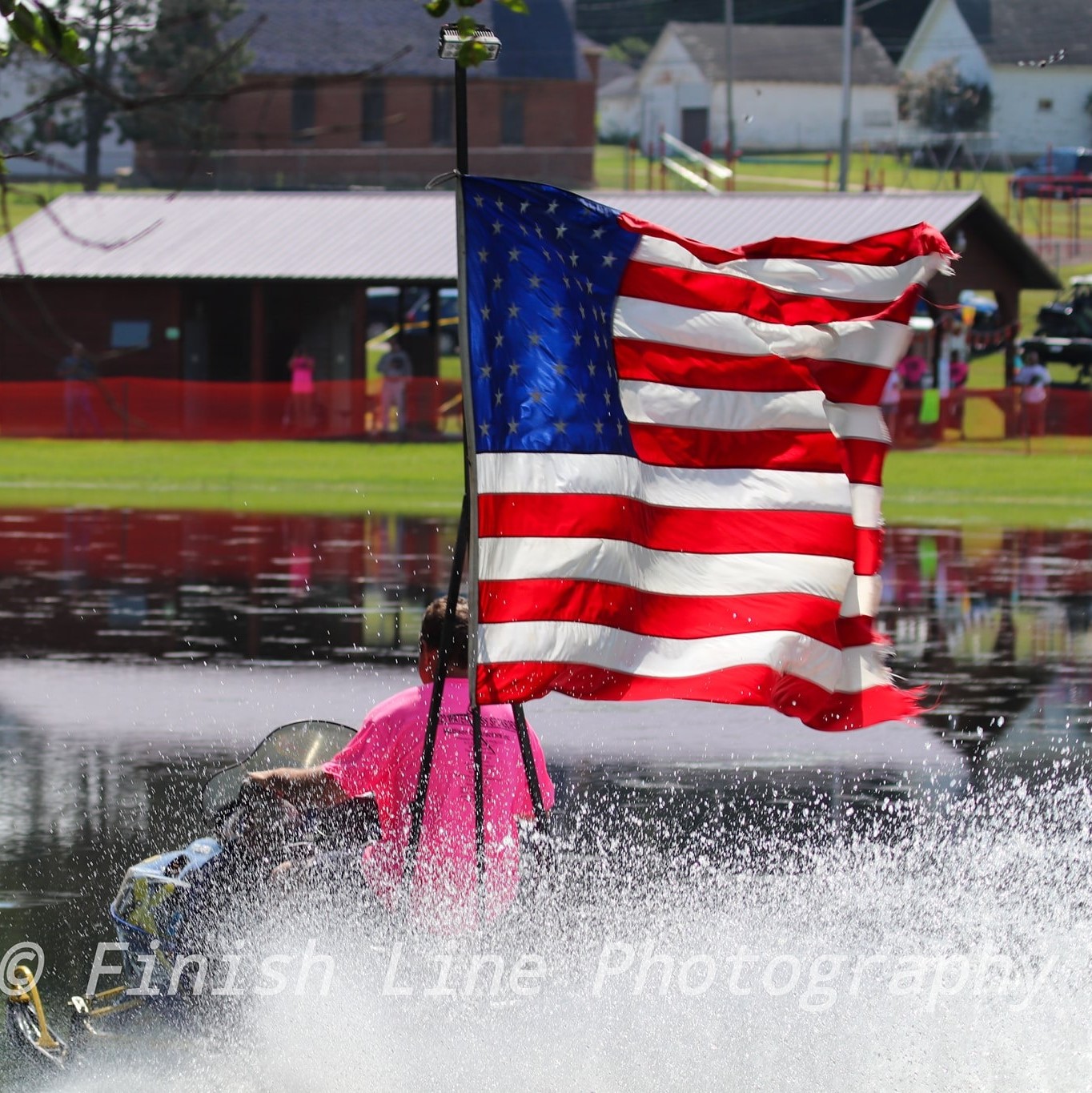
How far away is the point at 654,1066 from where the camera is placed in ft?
17.6

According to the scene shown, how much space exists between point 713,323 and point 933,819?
3.87m

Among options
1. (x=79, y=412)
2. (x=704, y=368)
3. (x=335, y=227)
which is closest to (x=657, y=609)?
(x=704, y=368)

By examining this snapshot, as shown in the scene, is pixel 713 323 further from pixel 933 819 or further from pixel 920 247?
pixel 933 819

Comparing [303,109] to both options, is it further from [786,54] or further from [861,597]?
[861,597]

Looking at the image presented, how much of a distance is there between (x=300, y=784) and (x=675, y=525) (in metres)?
1.26

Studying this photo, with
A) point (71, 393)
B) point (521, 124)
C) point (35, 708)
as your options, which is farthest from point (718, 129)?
point (35, 708)

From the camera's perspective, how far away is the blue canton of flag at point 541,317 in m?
5.46

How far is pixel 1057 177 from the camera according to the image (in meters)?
56.0

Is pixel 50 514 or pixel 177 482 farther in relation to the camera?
pixel 177 482

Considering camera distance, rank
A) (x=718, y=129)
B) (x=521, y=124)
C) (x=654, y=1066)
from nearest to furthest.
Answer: (x=654, y=1066), (x=521, y=124), (x=718, y=129)

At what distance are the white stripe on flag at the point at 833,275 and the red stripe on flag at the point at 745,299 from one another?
2cm

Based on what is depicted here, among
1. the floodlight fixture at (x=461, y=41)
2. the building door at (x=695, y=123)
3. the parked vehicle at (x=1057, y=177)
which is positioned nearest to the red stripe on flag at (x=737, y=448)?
the floodlight fixture at (x=461, y=41)

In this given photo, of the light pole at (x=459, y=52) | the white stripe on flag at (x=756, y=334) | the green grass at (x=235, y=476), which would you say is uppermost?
the light pole at (x=459, y=52)

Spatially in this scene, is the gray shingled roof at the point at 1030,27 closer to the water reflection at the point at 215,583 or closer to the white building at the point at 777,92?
the white building at the point at 777,92
